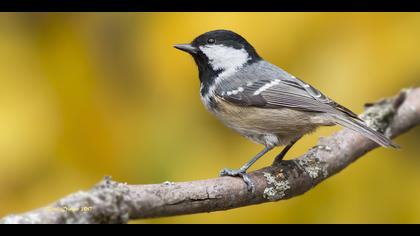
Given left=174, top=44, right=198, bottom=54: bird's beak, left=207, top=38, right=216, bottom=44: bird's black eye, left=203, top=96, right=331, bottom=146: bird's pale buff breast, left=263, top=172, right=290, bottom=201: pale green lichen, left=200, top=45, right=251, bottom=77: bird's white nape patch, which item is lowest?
left=263, top=172, right=290, bottom=201: pale green lichen

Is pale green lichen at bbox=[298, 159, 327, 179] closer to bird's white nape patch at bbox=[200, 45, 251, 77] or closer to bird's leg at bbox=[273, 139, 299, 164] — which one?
bird's leg at bbox=[273, 139, 299, 164]

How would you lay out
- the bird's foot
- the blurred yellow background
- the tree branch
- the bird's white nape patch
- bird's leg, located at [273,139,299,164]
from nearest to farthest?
the tree branch → the bird's foot → the blurred yellow background → bird's leg, located at [273,139,299,164] → the bird's white nape patch

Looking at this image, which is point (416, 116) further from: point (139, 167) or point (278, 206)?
point (139, 167)

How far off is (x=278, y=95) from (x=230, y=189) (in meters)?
0.74

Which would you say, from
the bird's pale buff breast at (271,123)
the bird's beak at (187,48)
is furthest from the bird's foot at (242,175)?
the bird's beak at (187,48)

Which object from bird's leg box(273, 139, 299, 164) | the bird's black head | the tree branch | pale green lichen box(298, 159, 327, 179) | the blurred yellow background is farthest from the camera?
the bird's black head

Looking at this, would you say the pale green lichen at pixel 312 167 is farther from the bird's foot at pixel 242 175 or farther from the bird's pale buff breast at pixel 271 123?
the bird's foot at pixel 242 175

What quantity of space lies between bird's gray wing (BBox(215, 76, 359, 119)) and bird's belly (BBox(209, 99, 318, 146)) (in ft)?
0.12

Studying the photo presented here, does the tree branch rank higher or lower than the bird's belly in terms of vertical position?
lower

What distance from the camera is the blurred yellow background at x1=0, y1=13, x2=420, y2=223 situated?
249cm

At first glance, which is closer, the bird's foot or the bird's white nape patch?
the bird's foot

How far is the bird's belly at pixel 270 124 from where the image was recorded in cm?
275

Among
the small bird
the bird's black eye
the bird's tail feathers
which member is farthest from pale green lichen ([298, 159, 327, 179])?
the bird's black eye

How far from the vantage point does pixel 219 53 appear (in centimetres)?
306
